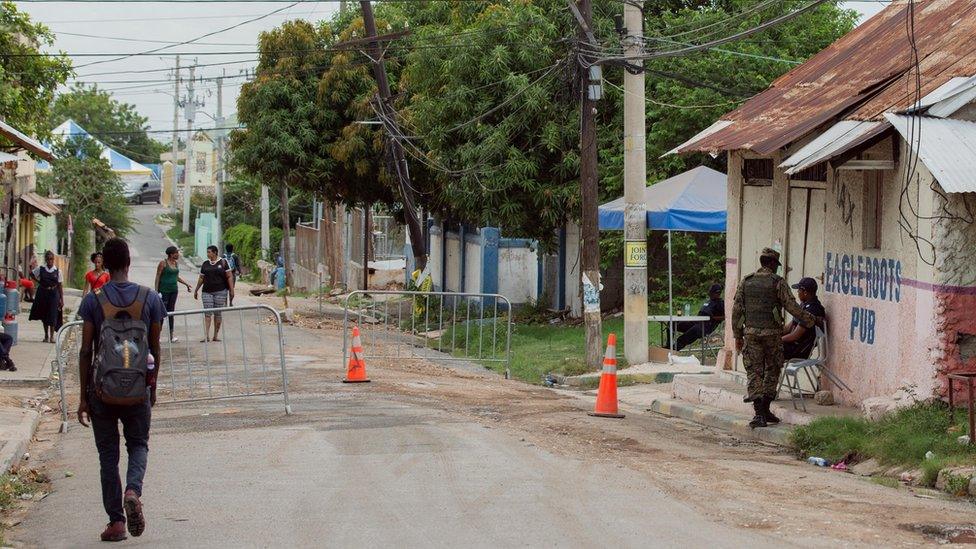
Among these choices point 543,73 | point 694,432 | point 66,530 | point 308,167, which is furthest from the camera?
point 308,167

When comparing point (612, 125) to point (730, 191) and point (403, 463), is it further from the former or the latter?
point (403, 463)

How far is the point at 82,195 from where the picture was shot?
52.6m

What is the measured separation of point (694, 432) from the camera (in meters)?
13.9

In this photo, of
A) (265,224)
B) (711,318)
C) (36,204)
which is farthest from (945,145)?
(265,224)

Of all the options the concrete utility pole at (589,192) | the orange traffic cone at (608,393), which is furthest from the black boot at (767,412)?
the concrete utility pole at (589,192)

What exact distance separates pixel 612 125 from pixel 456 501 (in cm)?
1836

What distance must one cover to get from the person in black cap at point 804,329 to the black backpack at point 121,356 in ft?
26.6

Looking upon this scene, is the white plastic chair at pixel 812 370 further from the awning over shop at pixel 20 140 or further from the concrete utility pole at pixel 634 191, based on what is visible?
the awning over shop at pixel 20 140

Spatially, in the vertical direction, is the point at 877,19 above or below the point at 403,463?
above

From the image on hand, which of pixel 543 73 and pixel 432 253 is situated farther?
pixel 432 253

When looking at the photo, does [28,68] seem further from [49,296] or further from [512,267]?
[512,267]

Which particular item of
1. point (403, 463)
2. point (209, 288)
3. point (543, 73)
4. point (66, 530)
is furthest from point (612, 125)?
point (66, 530)

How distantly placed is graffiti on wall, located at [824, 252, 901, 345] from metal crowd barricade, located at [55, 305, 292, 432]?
610 cm

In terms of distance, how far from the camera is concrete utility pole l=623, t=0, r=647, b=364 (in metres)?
18.9
